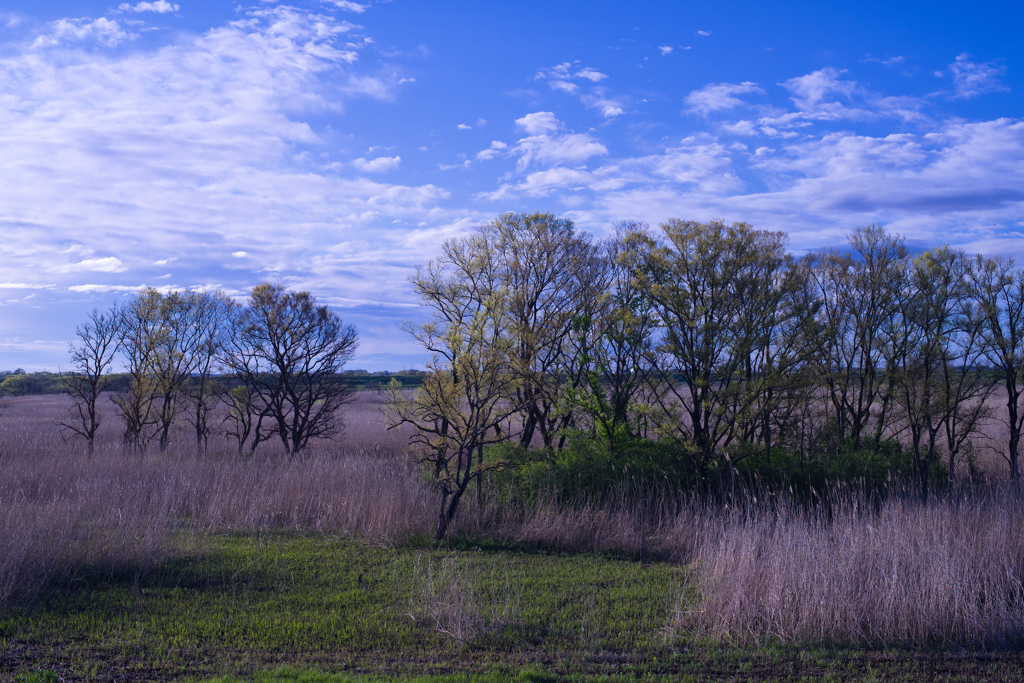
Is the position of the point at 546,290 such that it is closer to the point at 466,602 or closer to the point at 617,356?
the point at 617,356

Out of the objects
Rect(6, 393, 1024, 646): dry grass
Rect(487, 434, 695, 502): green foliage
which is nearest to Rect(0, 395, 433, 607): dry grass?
Rect(6, 393, 1024, 646): dry grass

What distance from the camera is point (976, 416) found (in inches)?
583

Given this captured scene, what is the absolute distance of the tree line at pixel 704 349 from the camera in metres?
10.9

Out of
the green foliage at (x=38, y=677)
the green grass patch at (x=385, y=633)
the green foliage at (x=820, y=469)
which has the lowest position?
the green grass patch at (x=385, y=633)

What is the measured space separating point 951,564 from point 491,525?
21.2 feet

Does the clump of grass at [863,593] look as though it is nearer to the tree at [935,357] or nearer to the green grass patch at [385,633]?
the green grass patch at [385,633]

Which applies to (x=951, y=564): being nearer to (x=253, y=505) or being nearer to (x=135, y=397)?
(x=253, y=505)

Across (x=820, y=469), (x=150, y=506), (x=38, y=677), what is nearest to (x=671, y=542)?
(x=820, y=469)

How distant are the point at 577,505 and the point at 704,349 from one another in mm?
3751

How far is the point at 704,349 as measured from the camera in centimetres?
1129

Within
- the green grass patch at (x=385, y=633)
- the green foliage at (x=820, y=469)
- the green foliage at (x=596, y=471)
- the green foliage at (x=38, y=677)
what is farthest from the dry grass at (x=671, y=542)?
the green foliage at (x=38, y=677)

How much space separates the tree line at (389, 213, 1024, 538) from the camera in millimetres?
10867

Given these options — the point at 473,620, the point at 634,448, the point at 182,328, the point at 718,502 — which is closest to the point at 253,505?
the point at 473,620

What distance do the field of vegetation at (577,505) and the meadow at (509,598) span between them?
0.04m
